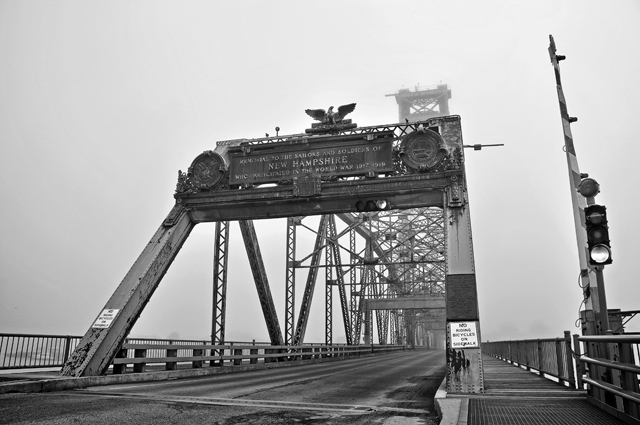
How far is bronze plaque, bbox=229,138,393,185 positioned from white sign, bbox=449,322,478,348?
5396 millimetres

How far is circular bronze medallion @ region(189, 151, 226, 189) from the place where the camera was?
630 inches

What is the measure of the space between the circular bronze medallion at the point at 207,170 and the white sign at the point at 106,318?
4849 mm

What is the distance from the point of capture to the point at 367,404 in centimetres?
894

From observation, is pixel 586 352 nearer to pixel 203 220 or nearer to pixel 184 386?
pixel 184 386

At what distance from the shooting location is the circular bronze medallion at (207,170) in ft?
52.5

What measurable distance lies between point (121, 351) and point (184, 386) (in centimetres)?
319

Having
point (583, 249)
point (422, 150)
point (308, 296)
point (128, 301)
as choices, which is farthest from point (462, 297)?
point (308, 296)

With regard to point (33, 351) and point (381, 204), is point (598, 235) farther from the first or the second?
point (33, 351)

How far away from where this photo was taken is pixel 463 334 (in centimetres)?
1112

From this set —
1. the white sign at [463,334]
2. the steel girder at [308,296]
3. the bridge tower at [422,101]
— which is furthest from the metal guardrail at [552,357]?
the bridge tower at [422,101]

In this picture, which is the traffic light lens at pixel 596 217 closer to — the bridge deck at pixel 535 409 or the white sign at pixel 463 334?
the bridge deck at pixel 535 409

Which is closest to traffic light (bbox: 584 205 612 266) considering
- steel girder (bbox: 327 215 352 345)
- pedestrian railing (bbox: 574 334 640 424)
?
pedestrian railing (bbox: 574 334 640 424)

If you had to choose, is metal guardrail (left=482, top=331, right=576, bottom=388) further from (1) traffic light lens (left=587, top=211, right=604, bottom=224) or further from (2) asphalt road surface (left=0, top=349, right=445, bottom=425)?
(1) traffic light lens (left=587, top=211, right=604, bottom=224)

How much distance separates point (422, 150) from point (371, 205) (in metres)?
2.29
